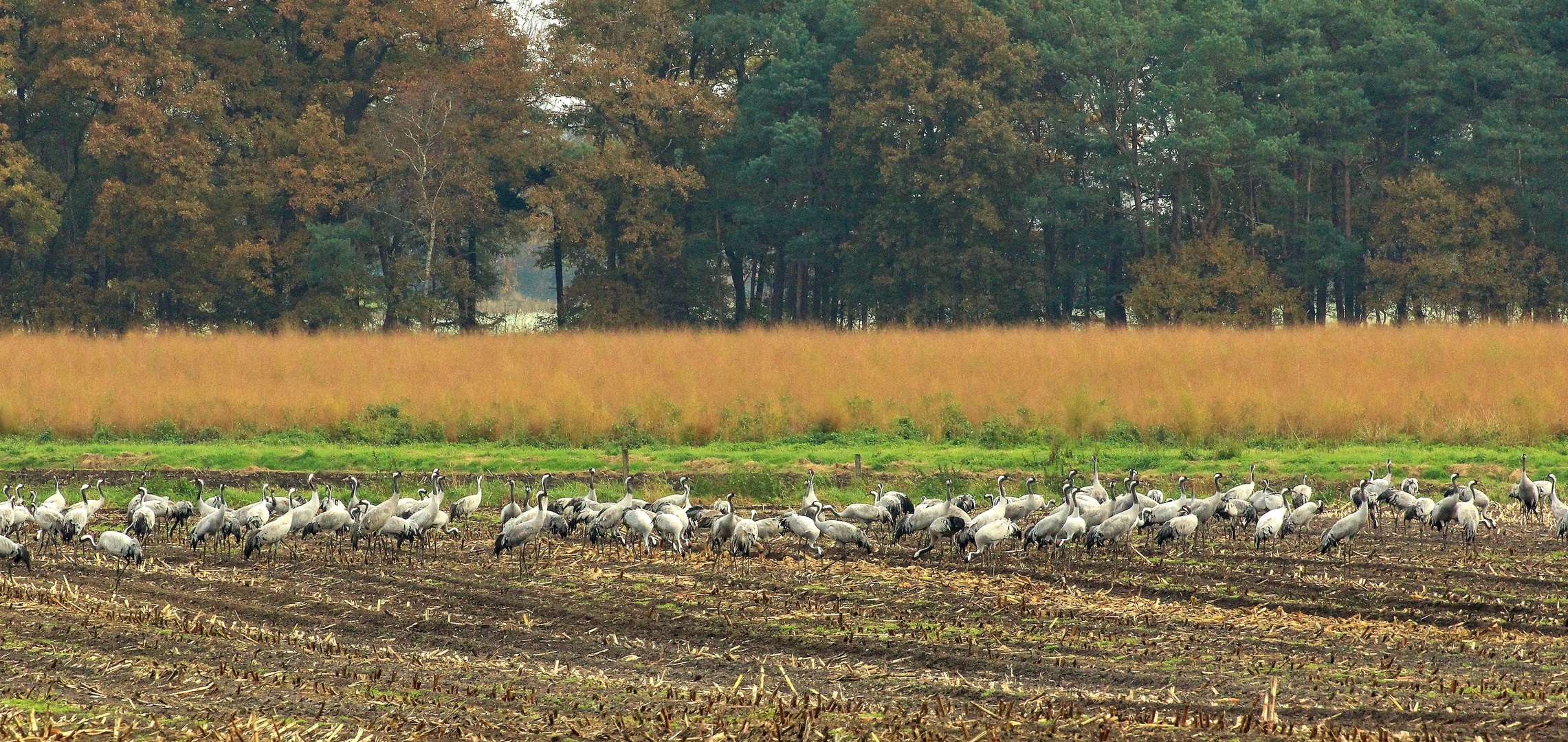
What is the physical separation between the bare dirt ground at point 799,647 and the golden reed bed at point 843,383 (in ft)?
28.2

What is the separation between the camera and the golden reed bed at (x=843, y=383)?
2347 centimetres

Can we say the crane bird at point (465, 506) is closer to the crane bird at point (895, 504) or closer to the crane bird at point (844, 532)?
the crane bird at point (895, 504)

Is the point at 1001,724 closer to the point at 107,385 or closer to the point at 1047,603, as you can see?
the point at 1047,603

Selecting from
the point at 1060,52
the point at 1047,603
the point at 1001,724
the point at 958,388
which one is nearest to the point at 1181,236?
the point at 1060,52

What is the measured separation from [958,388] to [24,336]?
21057 millimetres

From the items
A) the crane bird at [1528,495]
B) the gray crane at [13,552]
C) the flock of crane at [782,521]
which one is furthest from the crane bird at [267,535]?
the crane bird at [1528,495]

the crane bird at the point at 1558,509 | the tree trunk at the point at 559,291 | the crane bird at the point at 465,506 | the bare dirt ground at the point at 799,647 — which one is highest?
the tree trunk at the point at 559,291

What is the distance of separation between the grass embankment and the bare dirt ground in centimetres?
484

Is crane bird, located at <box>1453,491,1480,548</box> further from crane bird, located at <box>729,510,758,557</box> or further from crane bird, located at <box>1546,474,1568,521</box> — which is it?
crane bird, located at <box>729,510,758,557</box>

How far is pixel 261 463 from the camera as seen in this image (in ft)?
74.0

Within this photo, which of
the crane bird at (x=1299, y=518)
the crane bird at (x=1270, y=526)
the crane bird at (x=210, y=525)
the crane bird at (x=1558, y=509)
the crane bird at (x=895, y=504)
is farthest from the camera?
the crane bird at (x=895, y=504)

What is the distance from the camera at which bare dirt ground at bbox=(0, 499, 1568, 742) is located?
808cm

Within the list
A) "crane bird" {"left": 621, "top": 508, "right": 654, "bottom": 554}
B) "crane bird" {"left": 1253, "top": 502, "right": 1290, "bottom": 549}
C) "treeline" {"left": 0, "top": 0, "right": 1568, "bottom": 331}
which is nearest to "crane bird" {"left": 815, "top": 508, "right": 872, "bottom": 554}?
"crane bird" {"left": 621, "top": 508, "right": 654, "bottom": 554}

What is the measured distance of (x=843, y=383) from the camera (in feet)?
87.8
